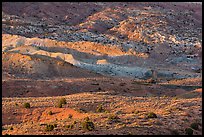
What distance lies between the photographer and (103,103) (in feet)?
87.6

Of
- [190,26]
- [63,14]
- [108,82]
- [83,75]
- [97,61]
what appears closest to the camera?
[108,82]

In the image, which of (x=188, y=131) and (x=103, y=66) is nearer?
(x=188, y=131)

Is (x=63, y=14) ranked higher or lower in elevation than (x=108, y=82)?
higher

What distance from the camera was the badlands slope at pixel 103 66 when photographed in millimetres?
22156

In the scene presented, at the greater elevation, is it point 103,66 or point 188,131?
point 188,131

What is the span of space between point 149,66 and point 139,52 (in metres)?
6.02

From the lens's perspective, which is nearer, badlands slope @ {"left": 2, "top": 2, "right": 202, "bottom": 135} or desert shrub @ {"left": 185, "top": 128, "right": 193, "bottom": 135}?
desert shrub @ {"left": 185, "top": 128, "right": 193, "bottom": 135}

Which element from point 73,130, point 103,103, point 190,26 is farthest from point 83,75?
point 190,26

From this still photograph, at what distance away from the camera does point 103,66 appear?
5175cm

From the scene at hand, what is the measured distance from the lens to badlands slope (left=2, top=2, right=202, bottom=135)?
872 inches

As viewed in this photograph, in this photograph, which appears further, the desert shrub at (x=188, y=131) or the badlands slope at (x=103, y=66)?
the badlands slope at (x=103, y=66)

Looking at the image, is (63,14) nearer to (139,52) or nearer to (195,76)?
(139,52)

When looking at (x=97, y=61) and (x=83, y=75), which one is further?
(x=97, y=61)

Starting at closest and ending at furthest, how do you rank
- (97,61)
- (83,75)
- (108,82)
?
1. (108,82)
2. (83,75)
3. (97,61)
